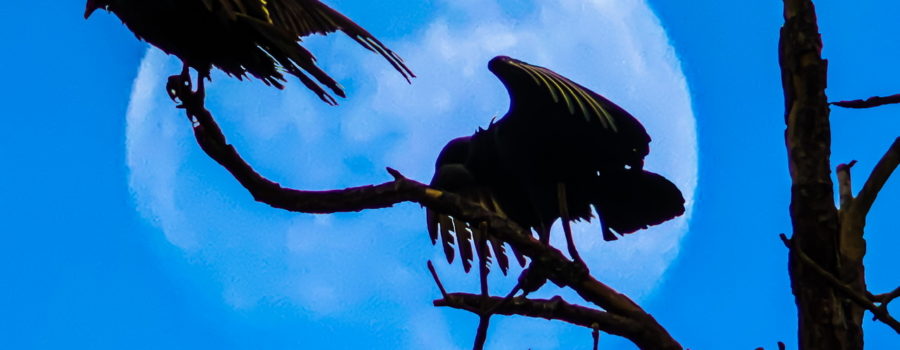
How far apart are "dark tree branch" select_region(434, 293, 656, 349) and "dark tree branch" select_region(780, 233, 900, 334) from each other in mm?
476

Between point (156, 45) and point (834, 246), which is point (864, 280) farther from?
point (156, 45)

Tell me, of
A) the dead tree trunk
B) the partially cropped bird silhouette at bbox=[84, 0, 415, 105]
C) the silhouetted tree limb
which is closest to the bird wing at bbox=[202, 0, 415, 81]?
the partially cropped bird silhouette at bbox=[84, 0, 415, 105]

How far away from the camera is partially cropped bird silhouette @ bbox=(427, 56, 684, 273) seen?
2.67 meters

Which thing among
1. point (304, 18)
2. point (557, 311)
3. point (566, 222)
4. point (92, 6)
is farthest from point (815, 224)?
point (92, 6)

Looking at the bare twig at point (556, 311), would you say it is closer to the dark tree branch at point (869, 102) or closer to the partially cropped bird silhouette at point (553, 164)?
the partially cropped bird silhouette at point (553, 164)

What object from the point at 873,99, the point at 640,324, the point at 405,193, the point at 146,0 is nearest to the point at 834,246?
the point at 873,99

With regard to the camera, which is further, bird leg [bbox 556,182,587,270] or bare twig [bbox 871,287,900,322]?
bird leg [bbox 556,182,587,270]

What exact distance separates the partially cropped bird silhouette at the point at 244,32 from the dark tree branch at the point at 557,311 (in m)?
0.64

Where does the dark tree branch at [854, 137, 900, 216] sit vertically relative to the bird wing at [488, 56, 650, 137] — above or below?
below

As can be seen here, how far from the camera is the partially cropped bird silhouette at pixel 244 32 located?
257 centimetres

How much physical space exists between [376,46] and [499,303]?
81 centimetres

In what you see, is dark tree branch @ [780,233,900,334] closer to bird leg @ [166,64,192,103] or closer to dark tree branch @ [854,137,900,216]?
dark tree branch @ [854,137,900,216]

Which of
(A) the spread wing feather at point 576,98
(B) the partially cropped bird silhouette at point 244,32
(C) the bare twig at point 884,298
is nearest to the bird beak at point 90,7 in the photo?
(B) the partially cropped bird silhouette at point 244,32

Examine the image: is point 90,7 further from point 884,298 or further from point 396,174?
point 884,298
